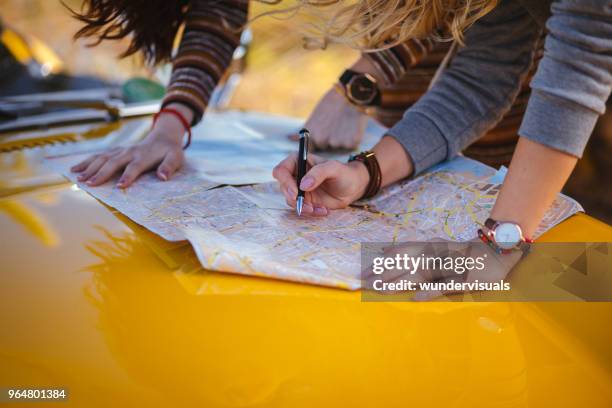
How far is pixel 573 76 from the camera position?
67 centimetres

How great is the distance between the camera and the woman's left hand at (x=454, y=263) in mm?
702

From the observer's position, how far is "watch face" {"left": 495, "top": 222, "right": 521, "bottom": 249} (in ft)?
2.41

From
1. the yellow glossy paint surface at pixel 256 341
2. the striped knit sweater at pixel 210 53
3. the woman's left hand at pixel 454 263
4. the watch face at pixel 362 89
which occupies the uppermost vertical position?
the striped knit sweater at pixel 210 53

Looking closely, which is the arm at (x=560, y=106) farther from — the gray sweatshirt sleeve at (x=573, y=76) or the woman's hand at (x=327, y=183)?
the woman's hand at (x=327, y=183)

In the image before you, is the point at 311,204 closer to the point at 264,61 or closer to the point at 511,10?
the point at 511,10

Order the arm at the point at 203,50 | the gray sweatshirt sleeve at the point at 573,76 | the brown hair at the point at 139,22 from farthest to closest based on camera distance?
1. the arm at the point at 203,50
2. the brown hair at the point at 139,22
3. the gray sweatshirt sleeve at the point at 573,76

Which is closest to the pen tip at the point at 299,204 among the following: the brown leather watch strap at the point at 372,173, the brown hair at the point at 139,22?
the brown leather watch strap at the point at 372,173

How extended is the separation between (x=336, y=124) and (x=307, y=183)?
0.47 m

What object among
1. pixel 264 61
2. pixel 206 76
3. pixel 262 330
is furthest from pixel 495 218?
pixel 264 61

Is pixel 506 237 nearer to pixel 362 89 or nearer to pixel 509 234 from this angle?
pixel 509 234

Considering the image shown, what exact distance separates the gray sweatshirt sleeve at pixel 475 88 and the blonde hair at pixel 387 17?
0.22 ft

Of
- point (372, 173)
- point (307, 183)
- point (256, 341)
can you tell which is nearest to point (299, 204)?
point (307, 183)

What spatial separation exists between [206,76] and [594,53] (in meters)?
0.80

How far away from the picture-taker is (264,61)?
4355mm
